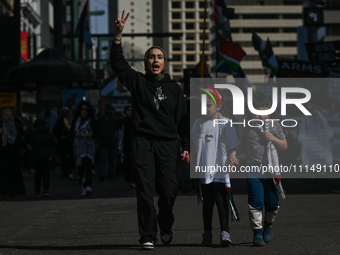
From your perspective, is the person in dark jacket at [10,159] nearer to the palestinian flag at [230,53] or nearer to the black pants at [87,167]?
the black pants at [87,167]

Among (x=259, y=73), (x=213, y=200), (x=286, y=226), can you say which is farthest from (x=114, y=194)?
(x=259, y=73)

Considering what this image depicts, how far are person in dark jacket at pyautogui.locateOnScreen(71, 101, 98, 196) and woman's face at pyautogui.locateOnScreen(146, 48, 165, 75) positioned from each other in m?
6.09

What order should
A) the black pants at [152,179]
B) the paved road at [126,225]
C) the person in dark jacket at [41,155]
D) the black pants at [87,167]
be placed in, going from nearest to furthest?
the black pants at [152,179] < the paved road at [126,225] < the black pants at [87,167] < the person in dark jacket at [41,155]

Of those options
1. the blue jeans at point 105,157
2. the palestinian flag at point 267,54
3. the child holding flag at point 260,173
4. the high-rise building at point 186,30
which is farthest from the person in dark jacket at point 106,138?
the high-rise building at point 186,30

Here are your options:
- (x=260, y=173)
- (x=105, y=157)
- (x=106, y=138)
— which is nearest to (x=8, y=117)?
(x=106, y=138)

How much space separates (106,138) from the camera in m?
16.2

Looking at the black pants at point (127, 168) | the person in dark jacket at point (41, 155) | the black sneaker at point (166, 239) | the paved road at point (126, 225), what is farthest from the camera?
the black pants at point (127, 168)

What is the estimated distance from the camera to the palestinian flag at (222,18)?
78.8ft

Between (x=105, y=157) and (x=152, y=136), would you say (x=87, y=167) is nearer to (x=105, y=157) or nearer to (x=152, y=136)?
(x=105, y=157)

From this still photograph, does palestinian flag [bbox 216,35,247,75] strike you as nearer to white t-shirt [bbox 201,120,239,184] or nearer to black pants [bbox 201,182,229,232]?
white t-shirt [bbox 201,120,239,184]

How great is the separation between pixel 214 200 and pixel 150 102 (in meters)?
1.19

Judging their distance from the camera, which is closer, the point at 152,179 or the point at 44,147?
the point at 152,179

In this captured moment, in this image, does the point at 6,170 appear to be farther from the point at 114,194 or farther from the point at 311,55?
the point at 311,55

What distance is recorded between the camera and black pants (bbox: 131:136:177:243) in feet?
20.5
